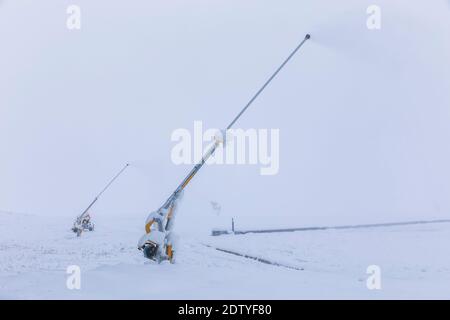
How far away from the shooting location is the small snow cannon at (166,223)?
25.0 feet

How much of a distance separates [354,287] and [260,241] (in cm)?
986

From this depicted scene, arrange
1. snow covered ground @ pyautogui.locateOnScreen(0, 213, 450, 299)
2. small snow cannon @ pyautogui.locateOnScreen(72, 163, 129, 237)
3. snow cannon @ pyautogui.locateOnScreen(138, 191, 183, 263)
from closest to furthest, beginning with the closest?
1. snow covered ground @ pyautogui.locateOnScreen(0, 213, 450, 299)
2. snow cannon @ pyautogui.locateOnScreen(138, 191, 183, 263)
3. small snow cannon @ pyautogui.locateOnScreen(72, 163, 129, 237)

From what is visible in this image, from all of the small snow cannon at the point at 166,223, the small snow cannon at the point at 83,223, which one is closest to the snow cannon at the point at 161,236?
the small snow cannon at the point at 166,223

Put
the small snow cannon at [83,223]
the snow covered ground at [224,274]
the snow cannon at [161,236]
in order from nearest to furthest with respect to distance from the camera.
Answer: the snow covered ground at [224,274], the snow cannon at [161,236], the small snow cannon at [83,223]

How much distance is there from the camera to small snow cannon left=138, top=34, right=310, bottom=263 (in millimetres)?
7617

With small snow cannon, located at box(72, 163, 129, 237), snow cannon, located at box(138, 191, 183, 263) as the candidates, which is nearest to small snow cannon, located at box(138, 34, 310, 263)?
snow cannon, located at box(138, 191, 183, 263)

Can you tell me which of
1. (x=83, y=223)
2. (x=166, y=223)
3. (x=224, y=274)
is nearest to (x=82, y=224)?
(x=83, y=223)

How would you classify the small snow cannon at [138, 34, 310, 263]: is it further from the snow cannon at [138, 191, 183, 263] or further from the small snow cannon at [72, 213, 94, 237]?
the small snow cannon at [72, 213, 94, 237]

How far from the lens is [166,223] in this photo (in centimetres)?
813

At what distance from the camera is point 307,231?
20.8 m

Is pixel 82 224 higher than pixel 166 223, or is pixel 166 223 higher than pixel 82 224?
pixel 166 223

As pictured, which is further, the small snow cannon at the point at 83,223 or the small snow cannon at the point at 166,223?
the small snow cannon at the point at 83,223

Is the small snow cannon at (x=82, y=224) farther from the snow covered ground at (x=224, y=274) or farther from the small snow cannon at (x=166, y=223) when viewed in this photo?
the small snow cannon at (x=166, y=223)

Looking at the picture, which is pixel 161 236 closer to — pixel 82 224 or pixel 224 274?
pixel 224 274
